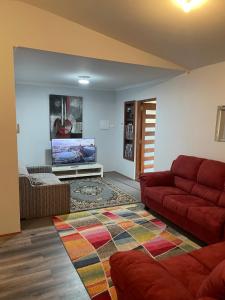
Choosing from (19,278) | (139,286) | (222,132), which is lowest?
(19,278)

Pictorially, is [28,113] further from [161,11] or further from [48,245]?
[161,11]

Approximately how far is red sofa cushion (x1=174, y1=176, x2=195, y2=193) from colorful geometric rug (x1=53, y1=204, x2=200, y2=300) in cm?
68

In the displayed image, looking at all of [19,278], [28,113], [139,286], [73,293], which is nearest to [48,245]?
[19,278]

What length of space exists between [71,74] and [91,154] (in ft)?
7.36

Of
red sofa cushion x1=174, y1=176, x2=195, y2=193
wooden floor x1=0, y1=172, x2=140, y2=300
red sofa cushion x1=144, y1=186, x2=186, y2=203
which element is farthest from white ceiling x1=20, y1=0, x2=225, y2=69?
wooden floor x1=0, y1=172, x2=140, y2=300

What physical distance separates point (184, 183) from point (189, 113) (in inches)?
49.6

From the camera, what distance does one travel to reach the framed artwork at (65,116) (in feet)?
18.9

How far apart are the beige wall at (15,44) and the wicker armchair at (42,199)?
1.28 feet

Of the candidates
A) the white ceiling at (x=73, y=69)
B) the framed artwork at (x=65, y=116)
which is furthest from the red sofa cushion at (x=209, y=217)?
the framed artwork at (x=65, y=116)

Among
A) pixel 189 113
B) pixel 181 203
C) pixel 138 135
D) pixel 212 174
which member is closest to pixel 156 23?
pixel 189 113

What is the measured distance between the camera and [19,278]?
221 cm

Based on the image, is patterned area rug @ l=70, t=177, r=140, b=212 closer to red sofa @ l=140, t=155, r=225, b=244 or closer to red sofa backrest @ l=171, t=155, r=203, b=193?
red sofa @ l=140, t=155, r=225, b=244

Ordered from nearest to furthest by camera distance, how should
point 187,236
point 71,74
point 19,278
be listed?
1. point 19,278
2. point 187,236
3. point 71,74

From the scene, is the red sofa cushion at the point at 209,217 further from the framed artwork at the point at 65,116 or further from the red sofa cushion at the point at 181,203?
the framed artwork at the point at 65,116
